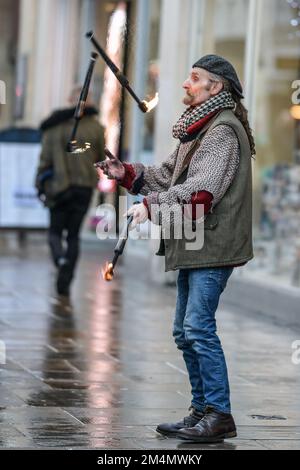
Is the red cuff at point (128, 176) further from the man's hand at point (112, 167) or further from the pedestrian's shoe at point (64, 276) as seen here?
the pedestrian's shoe at point (64, 276)

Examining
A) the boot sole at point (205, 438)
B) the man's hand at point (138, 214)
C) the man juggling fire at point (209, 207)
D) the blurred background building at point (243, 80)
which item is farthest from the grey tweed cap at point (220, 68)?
the blurred background building at point (243, 80)

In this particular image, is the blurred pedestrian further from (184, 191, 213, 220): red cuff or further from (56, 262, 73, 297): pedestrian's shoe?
(184, 191, 213, 220): red cuff

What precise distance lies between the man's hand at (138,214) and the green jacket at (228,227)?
0.28 m

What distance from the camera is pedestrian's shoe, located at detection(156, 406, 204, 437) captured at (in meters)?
7.05

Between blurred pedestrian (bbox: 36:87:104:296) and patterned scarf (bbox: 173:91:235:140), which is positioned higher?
patterned scarf (bbox: 173:91:235:140)

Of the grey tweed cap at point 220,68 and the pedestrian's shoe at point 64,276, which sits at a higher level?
the grey tweed cap at point 220,68

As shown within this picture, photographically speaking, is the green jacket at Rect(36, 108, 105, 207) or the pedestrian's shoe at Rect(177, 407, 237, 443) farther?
the green jacket at Rect(36, 108, 105, 207)

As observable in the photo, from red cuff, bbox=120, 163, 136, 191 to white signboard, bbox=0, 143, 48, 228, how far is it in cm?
1282

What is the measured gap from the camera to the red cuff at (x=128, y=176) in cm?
719

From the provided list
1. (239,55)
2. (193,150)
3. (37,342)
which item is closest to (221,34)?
(239,55)

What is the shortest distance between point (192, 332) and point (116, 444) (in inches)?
27.0

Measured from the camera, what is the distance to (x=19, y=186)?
2000 centimetres

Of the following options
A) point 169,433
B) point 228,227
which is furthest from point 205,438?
point 228,227

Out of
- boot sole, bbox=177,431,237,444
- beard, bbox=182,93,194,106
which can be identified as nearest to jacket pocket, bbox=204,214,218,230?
beard, bbox=182,93,194,106
